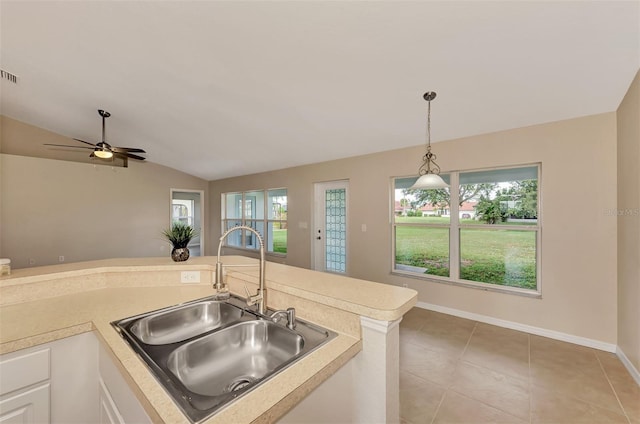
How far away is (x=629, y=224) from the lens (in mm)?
2195

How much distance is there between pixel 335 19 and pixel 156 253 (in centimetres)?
672

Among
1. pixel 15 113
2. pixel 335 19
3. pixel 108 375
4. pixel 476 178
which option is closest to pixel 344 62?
pixel 335 19

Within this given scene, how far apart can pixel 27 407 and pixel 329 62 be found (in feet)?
9.35

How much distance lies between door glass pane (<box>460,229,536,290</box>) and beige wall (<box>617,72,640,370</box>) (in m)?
0.71

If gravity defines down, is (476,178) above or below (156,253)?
above

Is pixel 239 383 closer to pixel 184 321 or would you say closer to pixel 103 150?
pixel 184 321

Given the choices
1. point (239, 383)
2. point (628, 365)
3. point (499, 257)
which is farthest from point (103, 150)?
point (628, 365)

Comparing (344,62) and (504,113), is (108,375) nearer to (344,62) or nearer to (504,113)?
(344,62)

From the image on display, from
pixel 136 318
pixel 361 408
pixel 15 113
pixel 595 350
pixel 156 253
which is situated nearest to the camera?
pixel 361 408

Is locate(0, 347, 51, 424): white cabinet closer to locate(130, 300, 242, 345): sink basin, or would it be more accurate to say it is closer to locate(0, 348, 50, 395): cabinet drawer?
locate(0, 348, 50, 395): cabinet drawer

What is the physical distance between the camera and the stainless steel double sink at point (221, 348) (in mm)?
981

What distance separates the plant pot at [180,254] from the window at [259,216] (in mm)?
3617

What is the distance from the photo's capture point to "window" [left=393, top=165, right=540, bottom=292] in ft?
9.96

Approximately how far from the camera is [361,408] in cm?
102
